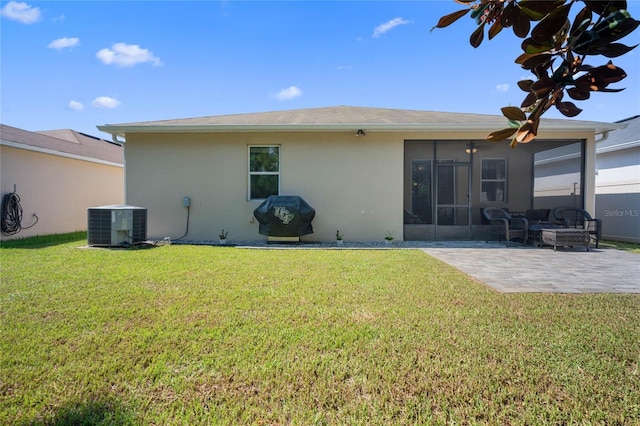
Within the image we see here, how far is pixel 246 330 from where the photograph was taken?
2.82m

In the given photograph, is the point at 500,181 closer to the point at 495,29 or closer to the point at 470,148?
the point at 470,148

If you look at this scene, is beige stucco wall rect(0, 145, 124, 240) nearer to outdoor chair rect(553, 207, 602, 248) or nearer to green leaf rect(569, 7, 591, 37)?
green leaf rect(569, 7, 591, 37)

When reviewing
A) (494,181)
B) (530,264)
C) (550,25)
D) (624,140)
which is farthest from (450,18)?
(624,140)

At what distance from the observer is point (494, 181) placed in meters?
A: 11.0

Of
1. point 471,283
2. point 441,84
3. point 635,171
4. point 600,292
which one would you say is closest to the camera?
point 600,292

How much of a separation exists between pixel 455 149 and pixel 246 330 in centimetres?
875

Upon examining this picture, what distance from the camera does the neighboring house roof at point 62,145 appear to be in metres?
9.21

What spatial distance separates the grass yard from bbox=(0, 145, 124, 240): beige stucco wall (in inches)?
259

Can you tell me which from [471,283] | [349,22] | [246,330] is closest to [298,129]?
[349,22]

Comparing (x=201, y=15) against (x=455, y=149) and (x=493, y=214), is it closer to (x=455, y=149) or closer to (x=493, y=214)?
(x=455, y=149)

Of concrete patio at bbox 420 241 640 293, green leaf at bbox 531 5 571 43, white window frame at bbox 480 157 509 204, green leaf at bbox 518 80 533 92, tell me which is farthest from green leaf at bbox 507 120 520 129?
white window frame at bbox 480 157 509 204

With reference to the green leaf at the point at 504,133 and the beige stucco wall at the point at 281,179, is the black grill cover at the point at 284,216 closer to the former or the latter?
the beige stucco wall at the point at 281,179

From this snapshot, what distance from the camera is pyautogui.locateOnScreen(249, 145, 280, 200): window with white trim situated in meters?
8.90

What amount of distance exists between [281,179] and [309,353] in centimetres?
679
